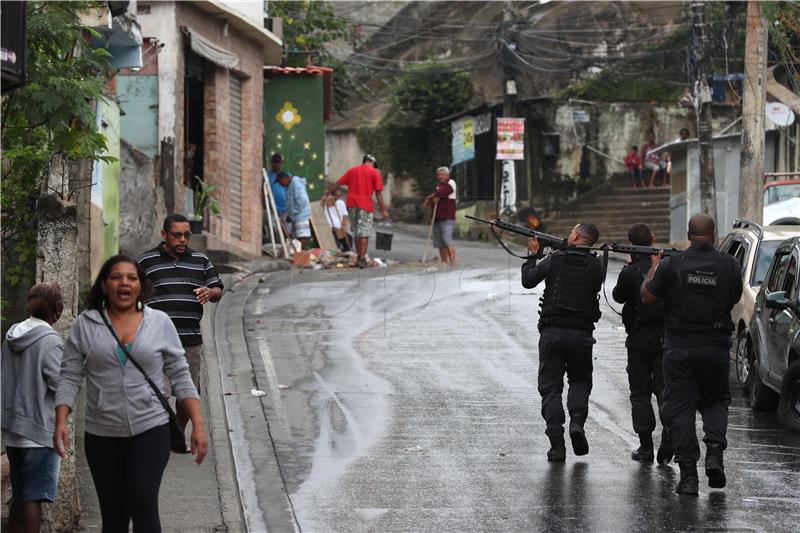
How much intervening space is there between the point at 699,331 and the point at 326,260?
16221 mm

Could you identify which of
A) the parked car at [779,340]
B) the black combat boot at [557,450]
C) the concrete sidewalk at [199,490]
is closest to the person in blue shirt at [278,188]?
the parked car at [779,340]

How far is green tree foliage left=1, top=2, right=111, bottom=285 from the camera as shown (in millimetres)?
11336

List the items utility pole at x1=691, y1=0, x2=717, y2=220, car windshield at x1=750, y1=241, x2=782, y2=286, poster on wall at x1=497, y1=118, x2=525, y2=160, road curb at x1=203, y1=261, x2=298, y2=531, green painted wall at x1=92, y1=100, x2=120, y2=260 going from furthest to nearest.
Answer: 1. poster on wall at x1=497, y1=118, x2=525, y2=160
2. utility pole at x1=691, y1=0, x2=717, y2=220
3. green painted wall at x1=92, y1=100, x2=120, y2=260
4. car windshield at x1=750, y1=241, x2=782, y2=286
5. road curb at x1=203, y1=261, x2=298, y2=531

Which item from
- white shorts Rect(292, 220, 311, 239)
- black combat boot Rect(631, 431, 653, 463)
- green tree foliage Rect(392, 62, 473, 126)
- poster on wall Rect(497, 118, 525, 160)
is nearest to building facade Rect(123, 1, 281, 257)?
white shorts Rect(292, 220, 311, 239)

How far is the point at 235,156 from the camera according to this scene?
2844cm

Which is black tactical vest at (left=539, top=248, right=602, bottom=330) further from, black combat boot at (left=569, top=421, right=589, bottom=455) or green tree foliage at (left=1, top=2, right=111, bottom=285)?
green tree foliage at (left=1, top=2, right=111, bottom=285)

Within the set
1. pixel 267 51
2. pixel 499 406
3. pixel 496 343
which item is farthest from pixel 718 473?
pixel 267 51

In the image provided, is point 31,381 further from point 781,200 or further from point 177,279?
point 781,200

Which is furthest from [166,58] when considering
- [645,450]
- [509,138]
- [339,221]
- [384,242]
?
[509,138]

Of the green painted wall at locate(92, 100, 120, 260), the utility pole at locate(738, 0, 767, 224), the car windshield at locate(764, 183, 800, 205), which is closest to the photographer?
the green painted wall at locate(92, 100, 120, 260)

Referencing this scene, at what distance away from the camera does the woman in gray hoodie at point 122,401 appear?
6816 mm

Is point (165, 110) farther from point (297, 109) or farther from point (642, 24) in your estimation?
point (642, 24)

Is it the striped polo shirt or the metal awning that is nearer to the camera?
the striped polo shirt

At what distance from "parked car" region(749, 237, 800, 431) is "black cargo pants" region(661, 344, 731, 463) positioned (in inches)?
90.8
